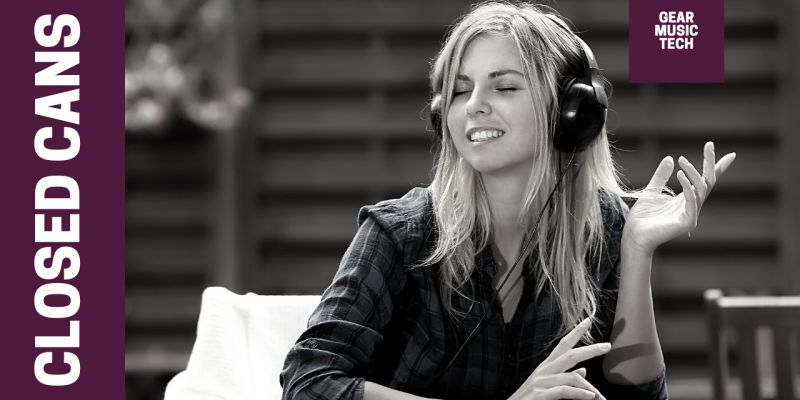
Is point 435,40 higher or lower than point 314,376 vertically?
higher

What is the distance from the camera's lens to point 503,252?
127 cm

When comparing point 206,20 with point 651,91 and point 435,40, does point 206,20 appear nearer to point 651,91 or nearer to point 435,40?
point 435,40

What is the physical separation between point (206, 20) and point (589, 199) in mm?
2276

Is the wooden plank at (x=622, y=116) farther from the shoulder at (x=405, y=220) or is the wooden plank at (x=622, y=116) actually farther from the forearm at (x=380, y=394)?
the forearm at (x=380, y=394)

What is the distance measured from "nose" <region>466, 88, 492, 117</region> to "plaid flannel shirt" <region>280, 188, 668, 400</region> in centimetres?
20

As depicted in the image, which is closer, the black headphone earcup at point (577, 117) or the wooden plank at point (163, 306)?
the black headphone earcup at point (577, 117)

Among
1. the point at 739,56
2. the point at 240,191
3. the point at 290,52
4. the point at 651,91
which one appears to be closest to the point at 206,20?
the point at 290,52

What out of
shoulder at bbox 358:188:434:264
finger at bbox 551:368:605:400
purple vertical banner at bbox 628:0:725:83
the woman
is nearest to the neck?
the woman

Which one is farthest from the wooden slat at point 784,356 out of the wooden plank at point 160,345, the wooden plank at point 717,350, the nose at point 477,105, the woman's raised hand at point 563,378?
the wooden plank at point 160,345

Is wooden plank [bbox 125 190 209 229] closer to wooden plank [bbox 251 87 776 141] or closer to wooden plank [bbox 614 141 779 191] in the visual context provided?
wooden plank [bbox 251 87 776 141]

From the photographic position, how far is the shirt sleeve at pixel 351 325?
1033mm

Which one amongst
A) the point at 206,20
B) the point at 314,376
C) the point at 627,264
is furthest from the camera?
the point at 206,20

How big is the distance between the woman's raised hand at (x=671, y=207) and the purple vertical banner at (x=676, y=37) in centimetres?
50

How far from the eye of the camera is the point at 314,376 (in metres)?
1.03
